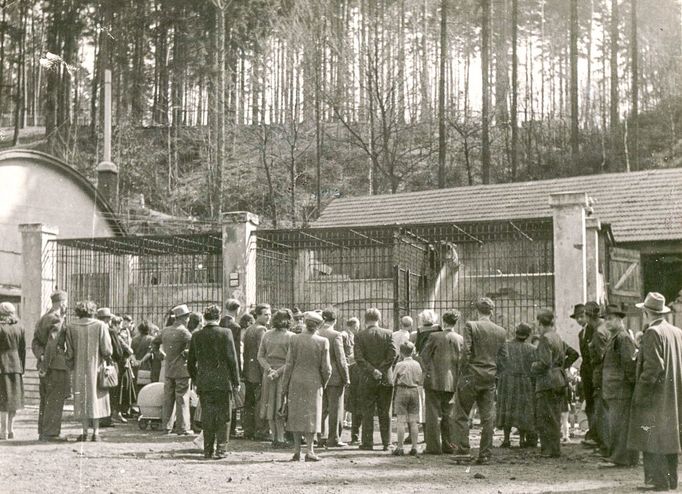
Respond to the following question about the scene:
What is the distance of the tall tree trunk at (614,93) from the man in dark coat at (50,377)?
114 ft

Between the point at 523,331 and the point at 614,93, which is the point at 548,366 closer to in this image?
the point at 523,331

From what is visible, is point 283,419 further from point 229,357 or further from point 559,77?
point 559,77

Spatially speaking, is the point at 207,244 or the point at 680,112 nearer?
the point at 207,244

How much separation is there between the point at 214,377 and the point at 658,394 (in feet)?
15.9

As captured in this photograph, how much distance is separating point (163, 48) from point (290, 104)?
271 inches

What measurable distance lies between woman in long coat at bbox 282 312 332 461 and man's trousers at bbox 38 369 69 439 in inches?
137

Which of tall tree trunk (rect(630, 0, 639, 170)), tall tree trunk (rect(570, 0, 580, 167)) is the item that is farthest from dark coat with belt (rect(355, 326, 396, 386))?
tall tree trunk (rect(630, 0, 639, 170))

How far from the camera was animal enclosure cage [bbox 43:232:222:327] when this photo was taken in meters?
20.1

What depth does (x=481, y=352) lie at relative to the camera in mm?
10070

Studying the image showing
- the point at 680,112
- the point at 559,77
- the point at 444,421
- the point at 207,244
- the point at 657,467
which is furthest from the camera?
the point at 559,77

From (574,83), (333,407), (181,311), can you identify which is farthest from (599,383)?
(574,83)

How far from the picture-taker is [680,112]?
39.7 metres

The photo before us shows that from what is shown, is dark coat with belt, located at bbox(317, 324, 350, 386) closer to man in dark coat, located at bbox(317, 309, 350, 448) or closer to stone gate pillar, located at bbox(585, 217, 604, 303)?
man in dark coat, located at bbox(317, 309, 350, 448)

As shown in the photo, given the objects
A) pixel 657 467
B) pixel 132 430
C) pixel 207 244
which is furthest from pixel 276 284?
pixel 657 467
